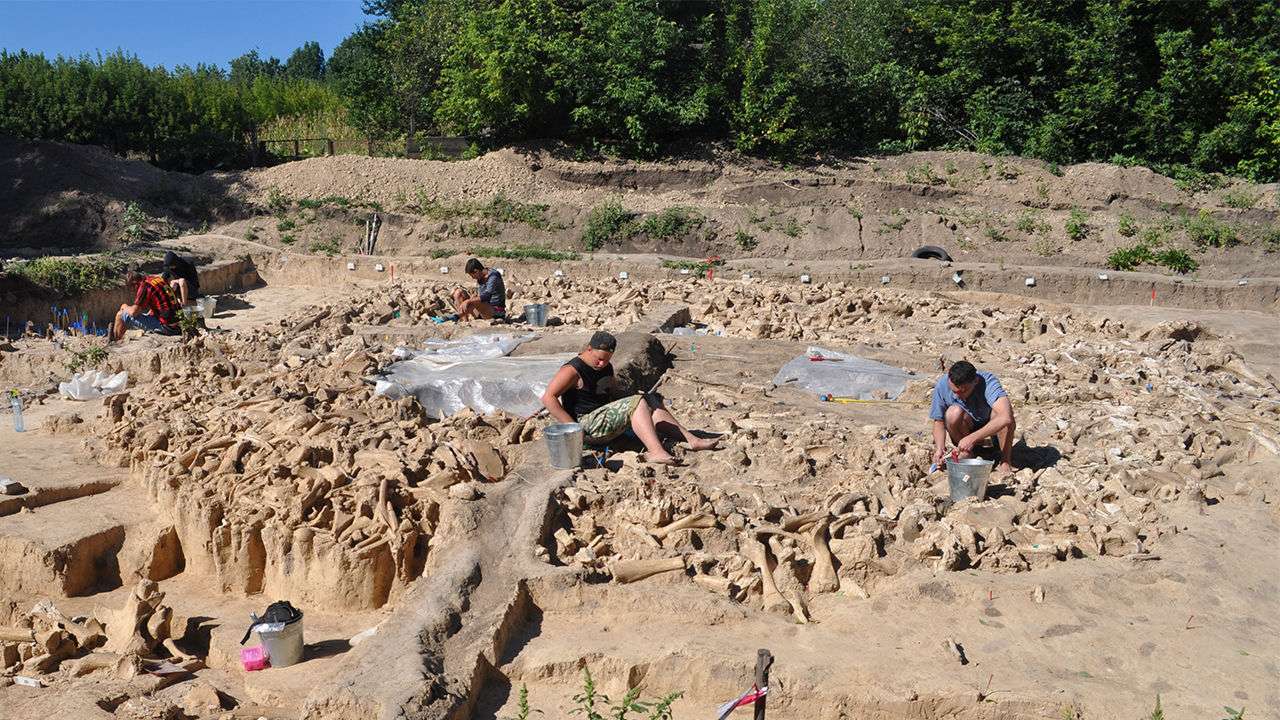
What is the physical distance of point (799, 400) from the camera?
308 inches

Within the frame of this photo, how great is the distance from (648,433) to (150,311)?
638cm

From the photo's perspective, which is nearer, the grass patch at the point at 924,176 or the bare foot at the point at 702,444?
the bare foot at the point at 702,444

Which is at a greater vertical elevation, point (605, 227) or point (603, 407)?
point (605, 227)

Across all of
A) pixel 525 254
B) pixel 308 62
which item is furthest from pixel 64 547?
pixel 308 62

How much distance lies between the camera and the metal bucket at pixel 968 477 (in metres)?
5.52

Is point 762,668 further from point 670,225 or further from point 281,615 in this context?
point 670,225

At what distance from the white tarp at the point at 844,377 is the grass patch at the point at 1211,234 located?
10.4 m

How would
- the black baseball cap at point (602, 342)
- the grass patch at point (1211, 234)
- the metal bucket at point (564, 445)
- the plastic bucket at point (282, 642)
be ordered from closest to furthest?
1. the plastic bucket at point (282, 642)
2. the metal bucket at point (564, 445)
3. the black baseball cap at point (602, 342)
4. the grass patch at point (1211, 234)

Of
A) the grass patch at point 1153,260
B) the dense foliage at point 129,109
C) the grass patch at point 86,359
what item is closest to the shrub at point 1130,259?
the grass patch at point 1153,260

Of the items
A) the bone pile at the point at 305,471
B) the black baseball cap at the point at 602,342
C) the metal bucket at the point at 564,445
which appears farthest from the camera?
the black baseball cap at the point at 602,342

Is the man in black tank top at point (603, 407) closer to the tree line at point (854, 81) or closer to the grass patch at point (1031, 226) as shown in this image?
the grass patch at point (1031, 226)

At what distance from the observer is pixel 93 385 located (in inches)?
343

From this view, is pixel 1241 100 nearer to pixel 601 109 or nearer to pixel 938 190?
pixel 938 190

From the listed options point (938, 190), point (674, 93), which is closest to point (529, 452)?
point (938, 190)
